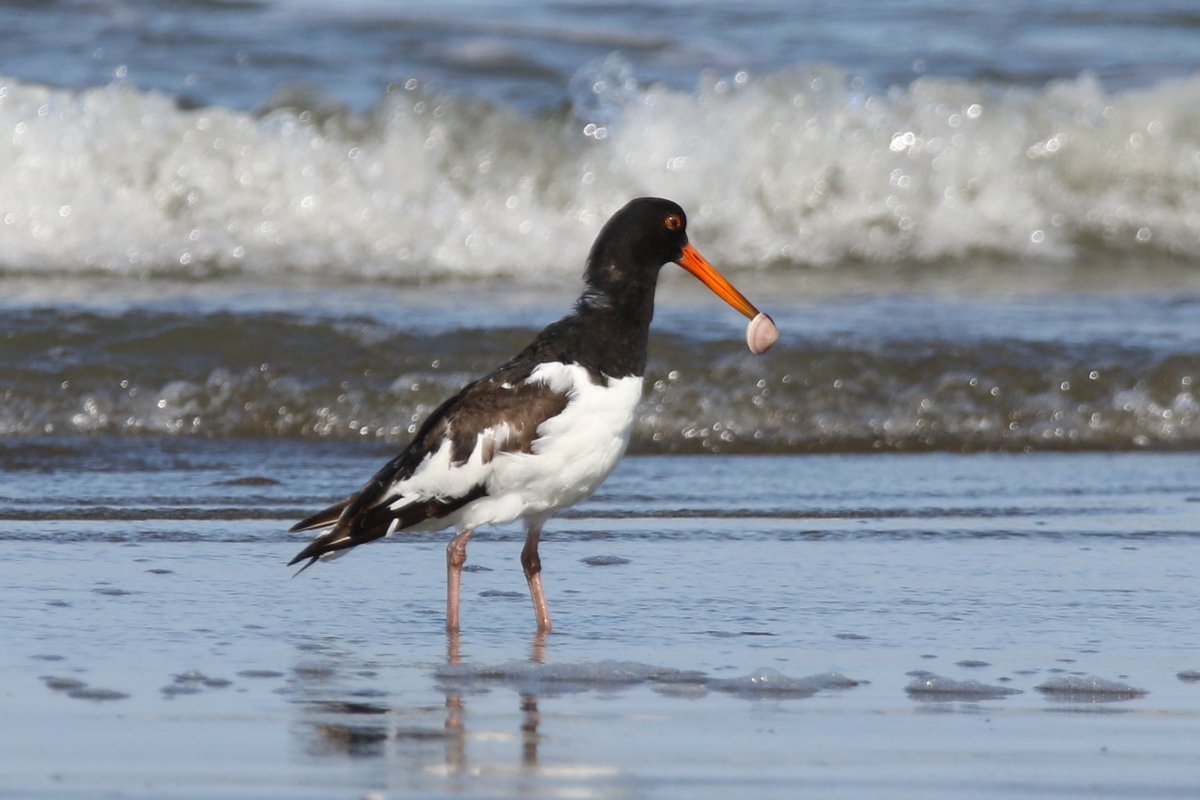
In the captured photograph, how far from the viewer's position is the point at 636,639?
183 inches

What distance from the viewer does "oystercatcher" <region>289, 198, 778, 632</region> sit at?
193 inches

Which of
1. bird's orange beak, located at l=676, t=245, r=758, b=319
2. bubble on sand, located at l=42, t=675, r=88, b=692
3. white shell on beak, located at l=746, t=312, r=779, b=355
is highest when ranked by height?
bird's orange beak, located at l=676, t=245, r=758, b=319

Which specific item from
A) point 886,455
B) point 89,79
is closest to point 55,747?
point 886,455

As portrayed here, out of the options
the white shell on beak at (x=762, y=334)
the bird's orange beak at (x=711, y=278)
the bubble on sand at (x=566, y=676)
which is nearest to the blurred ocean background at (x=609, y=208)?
the bird's orange beak at (x=711, y=278)

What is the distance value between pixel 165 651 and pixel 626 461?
2964 mm

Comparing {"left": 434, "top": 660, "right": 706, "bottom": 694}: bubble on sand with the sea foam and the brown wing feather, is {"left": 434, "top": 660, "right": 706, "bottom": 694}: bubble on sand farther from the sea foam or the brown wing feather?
the sea foam

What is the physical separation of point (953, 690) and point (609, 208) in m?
7.45

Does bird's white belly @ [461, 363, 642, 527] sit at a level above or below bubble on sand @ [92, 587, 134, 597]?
above

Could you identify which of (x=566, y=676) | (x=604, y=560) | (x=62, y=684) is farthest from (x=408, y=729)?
(x=604, y=560)

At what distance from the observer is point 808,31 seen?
15.2 m

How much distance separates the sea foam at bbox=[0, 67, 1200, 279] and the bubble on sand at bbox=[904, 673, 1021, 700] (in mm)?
6474

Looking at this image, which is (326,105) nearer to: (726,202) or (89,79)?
(89,79)

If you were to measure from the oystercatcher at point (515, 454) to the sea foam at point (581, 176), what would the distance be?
5.26m

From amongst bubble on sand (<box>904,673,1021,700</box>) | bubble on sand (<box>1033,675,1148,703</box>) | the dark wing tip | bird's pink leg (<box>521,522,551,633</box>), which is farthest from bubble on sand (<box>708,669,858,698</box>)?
the dark wing tip
